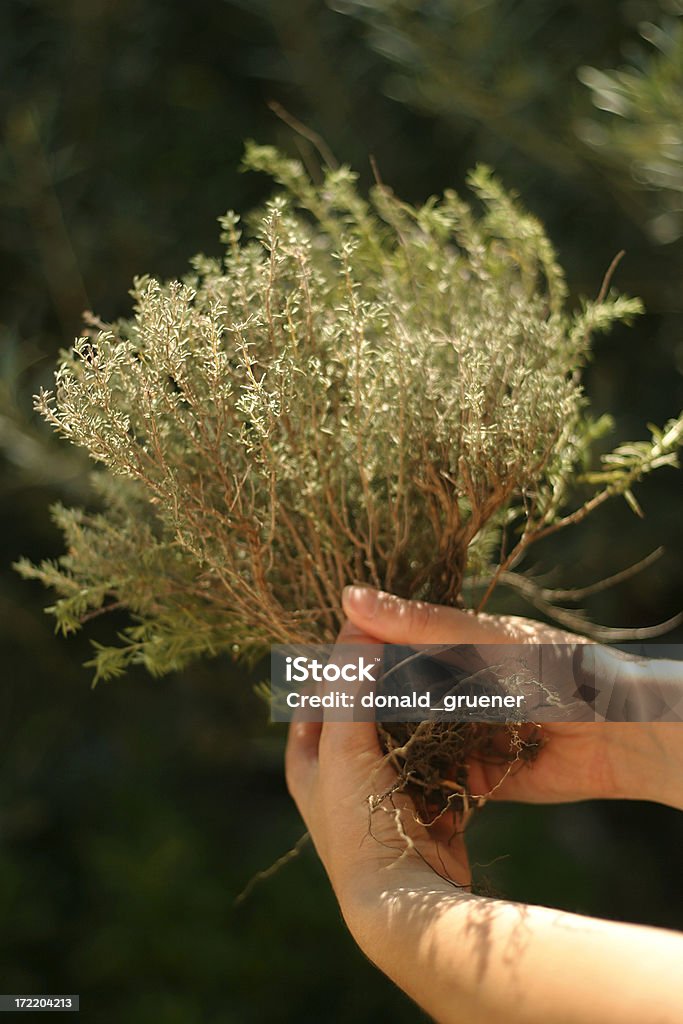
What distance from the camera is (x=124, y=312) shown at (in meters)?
1.52

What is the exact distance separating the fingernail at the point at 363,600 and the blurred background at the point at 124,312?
27.7 inches

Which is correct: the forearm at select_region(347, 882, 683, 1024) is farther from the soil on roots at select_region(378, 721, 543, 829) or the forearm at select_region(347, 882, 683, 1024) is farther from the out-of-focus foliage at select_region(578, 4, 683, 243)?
the out-of-focus foliage at select_region(578, 4, 683, 243)

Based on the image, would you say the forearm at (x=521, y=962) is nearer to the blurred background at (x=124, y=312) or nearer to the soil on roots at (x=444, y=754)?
the soil on roots at (x=444, y=754)

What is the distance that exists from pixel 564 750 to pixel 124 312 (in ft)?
3.56

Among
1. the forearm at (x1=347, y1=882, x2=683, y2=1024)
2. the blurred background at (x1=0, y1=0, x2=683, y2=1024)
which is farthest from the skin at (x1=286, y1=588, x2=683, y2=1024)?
the blurred background at (x1=0, y1=0, x2=683, y2=1024)

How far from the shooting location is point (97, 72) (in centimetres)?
141

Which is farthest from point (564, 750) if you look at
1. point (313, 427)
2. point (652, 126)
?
point (652, 126)

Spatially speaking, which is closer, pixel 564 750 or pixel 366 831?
pixel 366 831

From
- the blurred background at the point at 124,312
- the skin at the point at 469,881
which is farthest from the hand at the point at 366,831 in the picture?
the blurred background at the point at 124,312

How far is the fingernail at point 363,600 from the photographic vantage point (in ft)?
2.09

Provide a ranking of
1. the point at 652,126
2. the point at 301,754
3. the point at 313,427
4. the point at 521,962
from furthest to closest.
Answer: the point at 652,126 < the point at 301,754 < the point at 313,427 < the point at 521,962

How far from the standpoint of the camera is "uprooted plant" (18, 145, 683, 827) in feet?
1.87

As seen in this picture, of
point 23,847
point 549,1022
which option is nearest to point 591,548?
point 549,1022

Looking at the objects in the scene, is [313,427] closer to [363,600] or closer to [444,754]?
[363,600]
